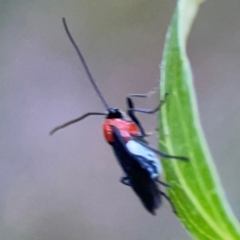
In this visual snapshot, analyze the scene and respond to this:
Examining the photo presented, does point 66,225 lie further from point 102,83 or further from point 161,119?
point 161,119

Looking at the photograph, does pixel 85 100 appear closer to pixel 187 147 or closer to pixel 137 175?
pixel 137 175

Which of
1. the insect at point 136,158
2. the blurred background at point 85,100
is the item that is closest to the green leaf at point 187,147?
the insect at point 136,158

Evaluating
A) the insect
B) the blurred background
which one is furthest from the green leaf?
the blurred background

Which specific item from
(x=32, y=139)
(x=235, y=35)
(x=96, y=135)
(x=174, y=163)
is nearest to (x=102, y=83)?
(x=96, y=135)

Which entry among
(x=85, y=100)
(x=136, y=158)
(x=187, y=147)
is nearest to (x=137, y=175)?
(x=136, y=158)

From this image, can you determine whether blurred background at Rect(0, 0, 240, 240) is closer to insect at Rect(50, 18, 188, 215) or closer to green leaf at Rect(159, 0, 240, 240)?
insect at Rect(50, 18, 188, 215)

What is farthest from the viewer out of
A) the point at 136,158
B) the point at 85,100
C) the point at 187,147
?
the point at 85,100

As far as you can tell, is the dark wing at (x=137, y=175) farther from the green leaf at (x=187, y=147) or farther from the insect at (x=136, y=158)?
the green leaf at (x=187, y=147)
